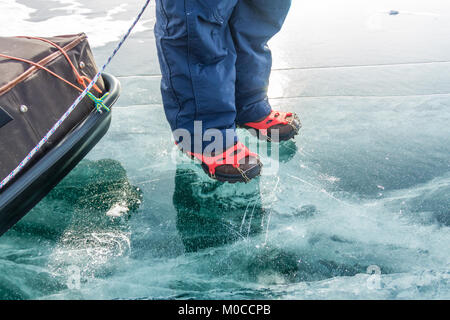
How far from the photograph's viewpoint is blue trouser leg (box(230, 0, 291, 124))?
1332 mm

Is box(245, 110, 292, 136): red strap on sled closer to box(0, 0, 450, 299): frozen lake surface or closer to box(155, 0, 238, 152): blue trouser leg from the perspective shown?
box(0, 0, 450, 299): frozen lake surface

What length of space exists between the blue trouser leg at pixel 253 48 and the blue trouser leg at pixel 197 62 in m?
0.09

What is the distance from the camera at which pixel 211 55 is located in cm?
119

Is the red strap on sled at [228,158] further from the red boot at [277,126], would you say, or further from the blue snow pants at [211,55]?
the red boot at [277,126]

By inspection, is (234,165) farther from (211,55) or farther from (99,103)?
(99,103)

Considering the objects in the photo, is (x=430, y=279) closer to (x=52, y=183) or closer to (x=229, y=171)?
(x=229, y=171)

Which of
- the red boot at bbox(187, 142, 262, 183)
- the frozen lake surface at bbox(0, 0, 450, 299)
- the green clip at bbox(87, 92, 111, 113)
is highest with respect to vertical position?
the green clip at bbox(87, 92, 111, 113)

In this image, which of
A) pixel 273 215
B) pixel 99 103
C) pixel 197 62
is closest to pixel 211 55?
pixel 197 62

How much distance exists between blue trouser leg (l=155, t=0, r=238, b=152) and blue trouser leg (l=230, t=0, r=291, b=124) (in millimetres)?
93

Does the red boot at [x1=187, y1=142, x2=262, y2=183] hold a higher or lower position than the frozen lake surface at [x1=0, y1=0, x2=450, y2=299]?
higher

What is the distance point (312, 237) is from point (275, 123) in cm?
63

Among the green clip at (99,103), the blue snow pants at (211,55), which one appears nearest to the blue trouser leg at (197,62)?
the blue snow pants at (211,55)

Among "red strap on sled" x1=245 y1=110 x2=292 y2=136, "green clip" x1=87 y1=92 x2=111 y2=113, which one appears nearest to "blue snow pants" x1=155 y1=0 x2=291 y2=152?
"red strap on sled" x1=245 y1=110 x2=292 y2=136

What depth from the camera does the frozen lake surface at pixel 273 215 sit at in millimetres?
994
